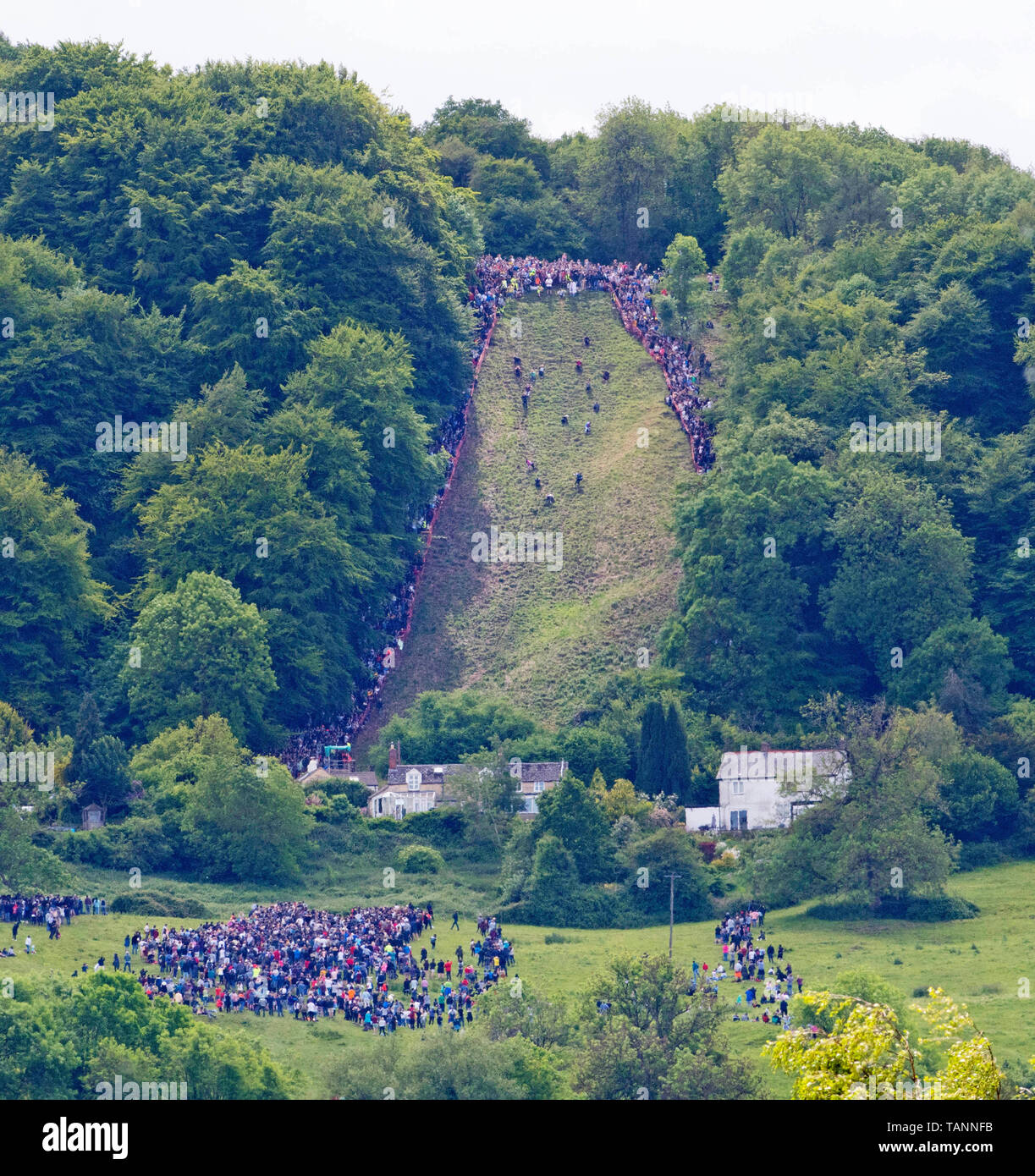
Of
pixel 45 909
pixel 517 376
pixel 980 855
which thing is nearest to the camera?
pixel 45 909

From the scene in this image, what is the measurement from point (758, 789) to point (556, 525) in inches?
934

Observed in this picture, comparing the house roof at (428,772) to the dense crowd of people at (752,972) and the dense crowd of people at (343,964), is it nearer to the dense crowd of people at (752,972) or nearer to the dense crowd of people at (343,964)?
the dense crowd of people at (343,964)

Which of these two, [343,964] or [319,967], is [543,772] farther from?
[319,967]

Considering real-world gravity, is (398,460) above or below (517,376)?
below

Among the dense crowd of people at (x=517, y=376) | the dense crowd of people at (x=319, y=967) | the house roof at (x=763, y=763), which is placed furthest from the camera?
the dense crowd of people at (x=517, y=376)

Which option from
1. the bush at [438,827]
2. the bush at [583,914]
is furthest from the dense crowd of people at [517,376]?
the bush at [583,914]

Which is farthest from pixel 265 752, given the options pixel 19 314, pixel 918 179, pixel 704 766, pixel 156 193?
pixel 918 179

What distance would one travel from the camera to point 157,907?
67750 millimetres

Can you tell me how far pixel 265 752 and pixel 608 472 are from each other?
945 inches

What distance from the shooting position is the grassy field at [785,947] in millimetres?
56969

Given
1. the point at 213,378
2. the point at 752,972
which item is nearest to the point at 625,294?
the point at 213,378

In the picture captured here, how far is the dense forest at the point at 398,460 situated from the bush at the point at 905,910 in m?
0.79

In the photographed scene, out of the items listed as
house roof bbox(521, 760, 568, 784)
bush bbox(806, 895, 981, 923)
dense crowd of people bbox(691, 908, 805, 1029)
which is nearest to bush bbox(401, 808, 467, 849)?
house roof bbox(521, 760, 568, 784)

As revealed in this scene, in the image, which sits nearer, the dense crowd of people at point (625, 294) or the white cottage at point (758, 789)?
the white cottage at point (758, 789)
